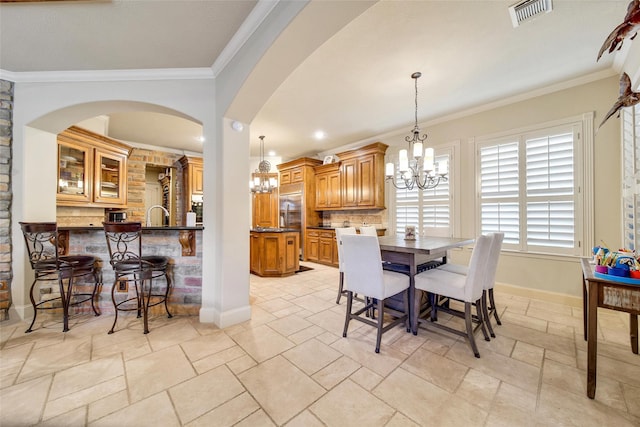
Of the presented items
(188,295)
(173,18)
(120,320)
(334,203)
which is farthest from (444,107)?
(120,320)

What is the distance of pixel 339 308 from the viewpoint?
2932mm

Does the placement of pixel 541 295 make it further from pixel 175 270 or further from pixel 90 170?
pixel 90 170

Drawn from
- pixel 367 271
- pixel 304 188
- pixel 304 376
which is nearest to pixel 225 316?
pixel 304 376

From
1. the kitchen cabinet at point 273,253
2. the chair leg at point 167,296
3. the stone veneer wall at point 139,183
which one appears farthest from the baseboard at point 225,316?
the stone veneer wall at point 139,183

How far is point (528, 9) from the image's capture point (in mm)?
1930

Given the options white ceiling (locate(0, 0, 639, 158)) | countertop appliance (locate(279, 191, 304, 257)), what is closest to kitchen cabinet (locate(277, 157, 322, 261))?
countertop appliance (locate(279, 191, 304, 257))

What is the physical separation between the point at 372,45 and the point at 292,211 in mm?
4325

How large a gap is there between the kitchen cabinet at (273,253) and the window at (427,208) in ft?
7.01

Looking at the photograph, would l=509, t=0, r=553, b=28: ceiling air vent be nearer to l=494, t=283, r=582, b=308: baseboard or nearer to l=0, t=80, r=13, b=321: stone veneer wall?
l=494, t=283, r=582, b=308: baseboard

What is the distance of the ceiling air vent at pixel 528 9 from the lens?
1877 mm

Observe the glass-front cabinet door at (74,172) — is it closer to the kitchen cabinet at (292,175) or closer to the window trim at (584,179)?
the kitchen cabinet at (292,175)

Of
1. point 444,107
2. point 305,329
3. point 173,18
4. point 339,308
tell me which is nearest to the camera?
point 173,18

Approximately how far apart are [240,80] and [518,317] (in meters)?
3.69

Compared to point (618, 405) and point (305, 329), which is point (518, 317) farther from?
point (305, 329)
